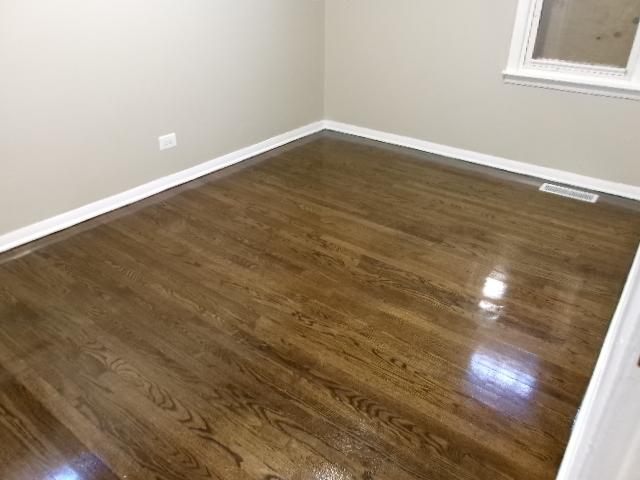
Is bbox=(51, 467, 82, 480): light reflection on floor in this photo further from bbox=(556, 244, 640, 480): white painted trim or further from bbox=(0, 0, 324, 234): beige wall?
bbox=(0, 0, 324, 234): beige wall

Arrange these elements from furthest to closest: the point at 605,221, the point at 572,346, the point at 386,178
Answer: the point at 386,178
the point at 605,221
the point at 572,346

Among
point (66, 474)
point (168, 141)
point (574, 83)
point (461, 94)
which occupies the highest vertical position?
point (574, 83)

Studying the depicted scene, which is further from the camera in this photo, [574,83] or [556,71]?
[556,71]

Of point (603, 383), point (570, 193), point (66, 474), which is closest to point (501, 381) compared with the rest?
point (603, 383)

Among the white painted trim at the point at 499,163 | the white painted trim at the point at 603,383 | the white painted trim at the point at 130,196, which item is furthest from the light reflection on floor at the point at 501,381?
the white painted trim at the point at 130,196

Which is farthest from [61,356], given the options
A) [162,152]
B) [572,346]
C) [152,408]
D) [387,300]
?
[572,346]

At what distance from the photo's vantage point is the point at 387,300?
2172mm

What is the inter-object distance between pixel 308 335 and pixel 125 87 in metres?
1.87

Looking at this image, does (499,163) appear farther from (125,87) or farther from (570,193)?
(125,87)

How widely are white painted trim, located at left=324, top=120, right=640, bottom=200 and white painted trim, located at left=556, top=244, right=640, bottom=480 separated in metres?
1.00

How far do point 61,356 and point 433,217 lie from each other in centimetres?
Result: 210

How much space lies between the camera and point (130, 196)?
3012 millimetres

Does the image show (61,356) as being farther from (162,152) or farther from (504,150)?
(504,150)

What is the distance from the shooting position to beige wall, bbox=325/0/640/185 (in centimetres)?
315
